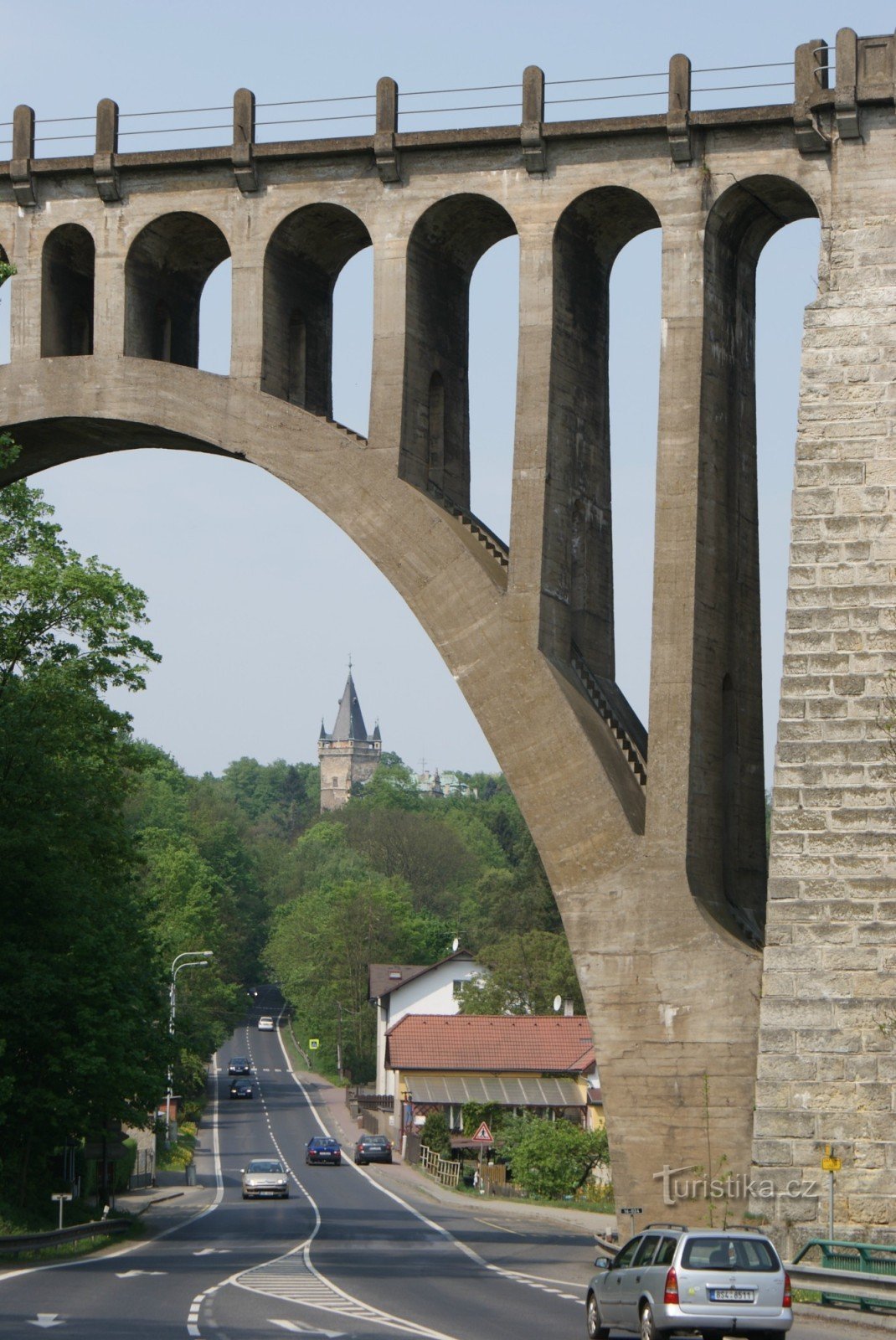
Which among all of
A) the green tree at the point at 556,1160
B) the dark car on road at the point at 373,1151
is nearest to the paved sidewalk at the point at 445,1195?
the dark car on road at the point at 373,1151

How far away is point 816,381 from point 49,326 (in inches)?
510

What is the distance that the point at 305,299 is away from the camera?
3312 cm

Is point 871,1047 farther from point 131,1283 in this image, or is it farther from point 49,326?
point 49,326

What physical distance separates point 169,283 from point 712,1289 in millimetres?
21156

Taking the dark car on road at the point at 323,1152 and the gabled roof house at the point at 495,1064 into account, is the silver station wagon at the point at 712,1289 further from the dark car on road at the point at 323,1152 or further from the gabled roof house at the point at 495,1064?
the gabled roof house at the point at 495,1064

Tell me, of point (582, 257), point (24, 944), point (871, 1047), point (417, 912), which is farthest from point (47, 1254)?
point (417, 912)

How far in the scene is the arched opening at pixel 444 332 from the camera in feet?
101

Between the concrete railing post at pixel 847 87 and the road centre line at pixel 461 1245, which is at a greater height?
the concrete railing post at pixel 847 87

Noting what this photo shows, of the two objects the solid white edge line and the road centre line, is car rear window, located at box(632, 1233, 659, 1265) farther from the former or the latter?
the solid white edge line

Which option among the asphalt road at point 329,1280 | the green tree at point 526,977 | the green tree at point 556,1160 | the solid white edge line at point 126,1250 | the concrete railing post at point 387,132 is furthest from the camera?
the green tree at point 526,977

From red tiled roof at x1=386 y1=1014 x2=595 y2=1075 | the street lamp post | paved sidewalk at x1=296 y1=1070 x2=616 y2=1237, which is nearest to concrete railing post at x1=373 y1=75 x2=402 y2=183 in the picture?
paved sidewalk at x1=296 y1=1070 x2=616 y2=1237

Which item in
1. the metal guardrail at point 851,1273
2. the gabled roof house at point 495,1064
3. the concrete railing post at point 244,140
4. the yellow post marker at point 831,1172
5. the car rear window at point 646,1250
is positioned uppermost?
the concrete railing post at point 244,140

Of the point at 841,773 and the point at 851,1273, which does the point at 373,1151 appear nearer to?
the point at 841,773

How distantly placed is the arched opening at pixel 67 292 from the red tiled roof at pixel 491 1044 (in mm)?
51347
